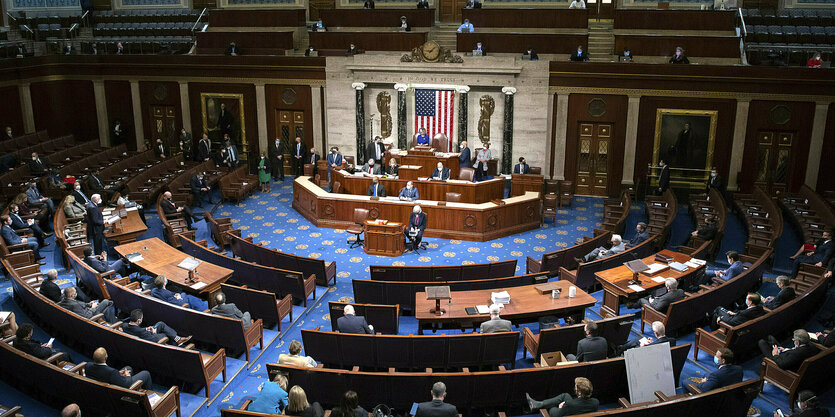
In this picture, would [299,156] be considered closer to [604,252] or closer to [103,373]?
[604,252]

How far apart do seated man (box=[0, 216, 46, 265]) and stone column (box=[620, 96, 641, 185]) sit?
15.6 meters

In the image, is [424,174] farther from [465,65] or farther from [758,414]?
[758,414]

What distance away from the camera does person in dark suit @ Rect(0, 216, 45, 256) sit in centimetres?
1316

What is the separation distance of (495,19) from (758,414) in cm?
1649

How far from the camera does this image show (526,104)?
2023 cm

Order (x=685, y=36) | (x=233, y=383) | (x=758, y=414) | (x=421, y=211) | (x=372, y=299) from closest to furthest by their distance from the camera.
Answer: (x=758, y=414)
(x=233, y=383)
(x=372, y=299)
(x=421, y=211)
(x=685, y=36)

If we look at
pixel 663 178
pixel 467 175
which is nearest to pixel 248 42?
pixel 467 175

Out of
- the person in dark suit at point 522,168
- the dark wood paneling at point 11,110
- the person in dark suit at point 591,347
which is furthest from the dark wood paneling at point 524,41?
the dark wood paneling at point 11,110

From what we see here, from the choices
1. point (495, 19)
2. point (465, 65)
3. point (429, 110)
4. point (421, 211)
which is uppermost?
point (495, 19)

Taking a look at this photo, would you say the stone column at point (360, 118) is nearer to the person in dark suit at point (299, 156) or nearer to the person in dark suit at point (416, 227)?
the person in dark suit at point (299, 156)

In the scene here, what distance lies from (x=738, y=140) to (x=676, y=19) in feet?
14.3

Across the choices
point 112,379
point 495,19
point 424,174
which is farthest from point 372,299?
point 495,19

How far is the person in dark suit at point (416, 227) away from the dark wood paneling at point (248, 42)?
34.2 feet

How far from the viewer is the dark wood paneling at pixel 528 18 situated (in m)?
21.4
